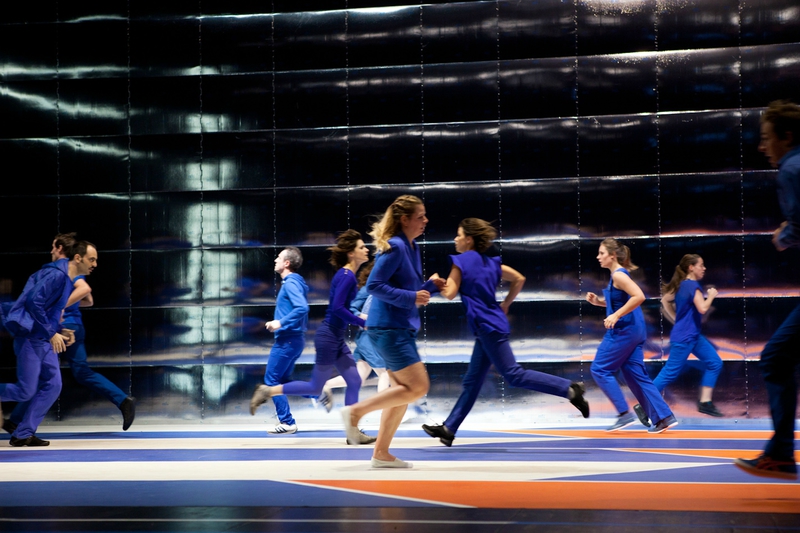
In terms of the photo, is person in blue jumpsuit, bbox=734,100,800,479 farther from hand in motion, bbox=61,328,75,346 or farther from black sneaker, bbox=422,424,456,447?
hand in motion, bbox=61,328,75,346

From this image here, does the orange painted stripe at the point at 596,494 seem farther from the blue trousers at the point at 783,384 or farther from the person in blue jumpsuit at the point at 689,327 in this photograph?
the person in blue jumpsuit at the point at 689,327

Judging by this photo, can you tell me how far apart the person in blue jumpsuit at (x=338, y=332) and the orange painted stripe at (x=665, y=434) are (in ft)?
6.77

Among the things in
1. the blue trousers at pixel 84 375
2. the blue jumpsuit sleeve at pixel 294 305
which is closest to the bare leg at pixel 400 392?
the blue jumpsuit sleeve at pixel 294 305

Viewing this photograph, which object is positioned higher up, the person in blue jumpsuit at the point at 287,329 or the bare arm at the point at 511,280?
the bare arm at the point at 511,280

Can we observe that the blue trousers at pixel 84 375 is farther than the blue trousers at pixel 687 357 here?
No

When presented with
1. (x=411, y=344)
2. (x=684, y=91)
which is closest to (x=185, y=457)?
(x=411, y=344)

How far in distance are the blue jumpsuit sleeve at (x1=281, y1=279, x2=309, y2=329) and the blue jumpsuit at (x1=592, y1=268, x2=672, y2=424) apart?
2.87m

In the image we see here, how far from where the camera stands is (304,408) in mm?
10312

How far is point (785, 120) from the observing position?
4449mm

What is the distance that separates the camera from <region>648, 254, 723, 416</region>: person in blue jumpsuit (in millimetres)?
9312

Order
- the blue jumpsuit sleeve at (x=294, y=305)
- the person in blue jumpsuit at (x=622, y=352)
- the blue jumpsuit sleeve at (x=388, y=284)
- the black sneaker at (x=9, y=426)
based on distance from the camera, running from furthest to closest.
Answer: the blue jumpsuit sleeve at (x=294, y=305) < the black sneaker at (x=9, y=426) < the person in blue jumpsuit at (x=622, y=352) < the blue jumpsuit sleeve at (x=388, y=284)

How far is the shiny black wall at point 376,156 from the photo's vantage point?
9914 mm

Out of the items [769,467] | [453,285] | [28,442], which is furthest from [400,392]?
[28,442]

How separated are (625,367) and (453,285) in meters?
2.32
